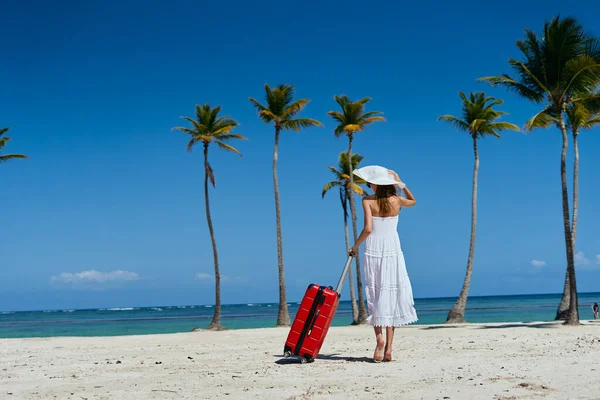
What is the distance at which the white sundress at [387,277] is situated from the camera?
8.45m

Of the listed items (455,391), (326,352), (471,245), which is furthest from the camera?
(471,245)

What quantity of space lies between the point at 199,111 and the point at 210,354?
66.8 ft

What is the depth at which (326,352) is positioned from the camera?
1062cm

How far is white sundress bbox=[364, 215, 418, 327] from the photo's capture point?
8.45 metres

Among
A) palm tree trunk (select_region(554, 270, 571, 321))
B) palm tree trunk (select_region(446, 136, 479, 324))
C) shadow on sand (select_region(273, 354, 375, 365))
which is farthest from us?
palm tree trunk (select_region(446, 136, 479, 324))

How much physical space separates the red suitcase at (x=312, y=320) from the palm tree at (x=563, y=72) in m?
13.2

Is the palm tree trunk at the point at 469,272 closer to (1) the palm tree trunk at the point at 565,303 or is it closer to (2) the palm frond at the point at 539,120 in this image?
(1) the palm tree trunk at the point at 565,303

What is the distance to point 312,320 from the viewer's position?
28.0 ft

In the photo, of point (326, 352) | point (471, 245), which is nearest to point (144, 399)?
point (326, 352)

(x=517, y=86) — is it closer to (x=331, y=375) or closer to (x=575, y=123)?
(x=575, y=123)

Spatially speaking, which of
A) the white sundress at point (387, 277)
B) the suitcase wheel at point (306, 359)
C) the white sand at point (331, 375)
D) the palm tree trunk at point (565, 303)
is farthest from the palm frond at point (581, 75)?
the suitcase wheel at point (306, 359)

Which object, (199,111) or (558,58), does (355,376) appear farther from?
(199,111)

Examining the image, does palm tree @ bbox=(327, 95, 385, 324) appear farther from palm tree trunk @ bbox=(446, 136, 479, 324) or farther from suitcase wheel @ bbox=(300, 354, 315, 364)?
suitcase wheel @ bbox=(300, 354, 315, 364)

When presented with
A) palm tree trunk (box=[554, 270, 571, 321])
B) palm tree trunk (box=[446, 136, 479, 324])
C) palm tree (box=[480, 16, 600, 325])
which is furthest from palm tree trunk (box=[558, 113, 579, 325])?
palm tree trunk (box=[446, 136, 479, 324])
